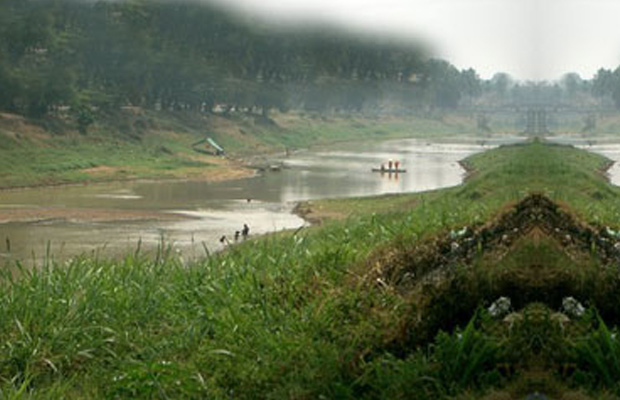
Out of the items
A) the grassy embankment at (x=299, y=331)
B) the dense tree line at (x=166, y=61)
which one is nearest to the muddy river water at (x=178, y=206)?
the grassy embankment at (x=299, y=331)

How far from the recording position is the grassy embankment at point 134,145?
55156mm

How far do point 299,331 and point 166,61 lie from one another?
7462cm

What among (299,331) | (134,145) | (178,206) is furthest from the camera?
(134,145)

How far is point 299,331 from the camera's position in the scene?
23.6 ft

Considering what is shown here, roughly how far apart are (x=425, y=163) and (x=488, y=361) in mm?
68990

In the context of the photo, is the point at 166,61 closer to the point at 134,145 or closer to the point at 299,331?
the point at 134,145

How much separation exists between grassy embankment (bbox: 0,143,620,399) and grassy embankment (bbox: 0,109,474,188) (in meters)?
43.7

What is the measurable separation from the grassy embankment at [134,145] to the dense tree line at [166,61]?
1919mm

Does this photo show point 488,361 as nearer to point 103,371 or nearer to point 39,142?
point 103,371

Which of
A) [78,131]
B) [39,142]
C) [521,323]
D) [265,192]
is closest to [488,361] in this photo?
[521,323]

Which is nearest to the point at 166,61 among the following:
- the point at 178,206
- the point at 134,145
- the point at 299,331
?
the point at 134,145

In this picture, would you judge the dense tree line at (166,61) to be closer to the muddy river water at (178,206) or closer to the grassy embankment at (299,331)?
the muddy river water at (178,206)

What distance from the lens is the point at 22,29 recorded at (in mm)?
64938

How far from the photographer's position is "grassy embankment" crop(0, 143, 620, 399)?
5.66 meters
